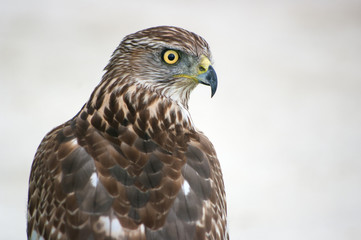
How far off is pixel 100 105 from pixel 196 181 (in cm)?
75

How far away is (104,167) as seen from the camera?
151 inches

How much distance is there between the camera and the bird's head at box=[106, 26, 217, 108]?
4.28m

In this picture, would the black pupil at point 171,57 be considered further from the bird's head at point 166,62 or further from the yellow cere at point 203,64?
the yellow cere at point 203,64

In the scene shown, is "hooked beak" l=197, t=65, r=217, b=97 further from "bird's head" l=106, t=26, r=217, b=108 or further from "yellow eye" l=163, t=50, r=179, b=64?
"yellow eye" l=163, t=50, r=179, b=64

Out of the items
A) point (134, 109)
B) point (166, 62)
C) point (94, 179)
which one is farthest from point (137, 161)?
point (166, 62)

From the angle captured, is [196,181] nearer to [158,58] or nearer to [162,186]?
[162,186]

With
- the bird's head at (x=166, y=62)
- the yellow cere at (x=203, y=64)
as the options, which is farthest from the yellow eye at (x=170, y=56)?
the yellow cere at (x=203, y=64)

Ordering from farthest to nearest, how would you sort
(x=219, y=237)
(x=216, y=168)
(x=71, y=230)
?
(x=216, y=168) → (x=219, y=237) → (x=71, y=230)

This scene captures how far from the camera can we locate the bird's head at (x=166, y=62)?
4.28 m

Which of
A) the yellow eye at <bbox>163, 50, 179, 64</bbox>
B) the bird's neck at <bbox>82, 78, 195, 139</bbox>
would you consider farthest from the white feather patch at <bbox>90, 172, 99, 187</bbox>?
the yellow eye at <bbox>163, 50, 179, 64</bbox>

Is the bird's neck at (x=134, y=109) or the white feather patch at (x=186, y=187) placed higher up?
the bird's neck at (x=134, y=109)

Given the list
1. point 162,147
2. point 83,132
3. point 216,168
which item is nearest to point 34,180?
point 83,132

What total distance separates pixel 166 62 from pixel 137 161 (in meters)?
0.71

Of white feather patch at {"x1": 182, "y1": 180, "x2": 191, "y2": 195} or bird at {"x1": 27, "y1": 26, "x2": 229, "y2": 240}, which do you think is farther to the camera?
white feather patch at {"x1": 182, "y1": 180, "x2": 191, "y2": 195}
